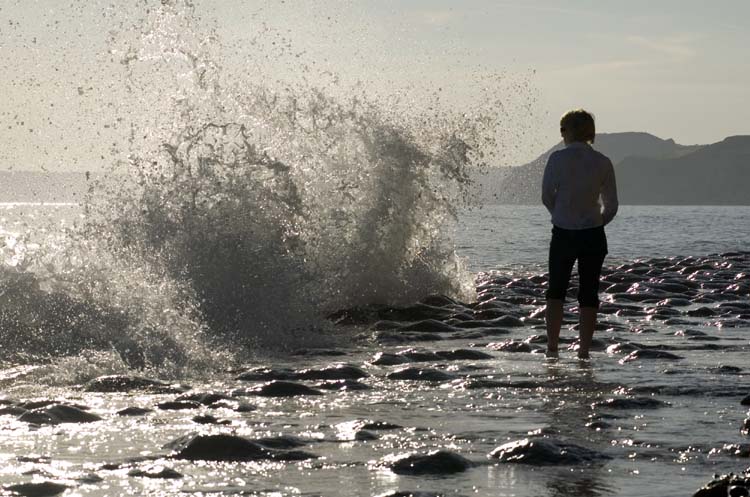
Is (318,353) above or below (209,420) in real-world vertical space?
below

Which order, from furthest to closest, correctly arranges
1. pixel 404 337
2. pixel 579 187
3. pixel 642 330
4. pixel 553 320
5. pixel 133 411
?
1. pixel 642 330
2. pixel 404 337
3. pixel 553 320
4. pixel 579 187
5. pixel 133 411

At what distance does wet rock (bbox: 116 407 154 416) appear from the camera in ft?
23.4

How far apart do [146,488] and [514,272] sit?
65.1 feet

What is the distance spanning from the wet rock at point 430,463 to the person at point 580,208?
445 centimetres

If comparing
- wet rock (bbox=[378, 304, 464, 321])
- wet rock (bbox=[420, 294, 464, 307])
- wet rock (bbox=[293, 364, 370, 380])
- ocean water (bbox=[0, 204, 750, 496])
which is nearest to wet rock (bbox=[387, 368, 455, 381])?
ocean water (bbox=[0, 204, 750, 496])

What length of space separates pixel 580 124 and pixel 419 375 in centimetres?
267

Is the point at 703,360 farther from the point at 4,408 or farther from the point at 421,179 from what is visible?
the point at 421,179

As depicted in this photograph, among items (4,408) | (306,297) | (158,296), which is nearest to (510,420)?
(4,408)

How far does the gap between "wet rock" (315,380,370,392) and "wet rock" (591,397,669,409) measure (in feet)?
5.76

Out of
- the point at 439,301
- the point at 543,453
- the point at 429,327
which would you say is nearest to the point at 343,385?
the point at 543,453

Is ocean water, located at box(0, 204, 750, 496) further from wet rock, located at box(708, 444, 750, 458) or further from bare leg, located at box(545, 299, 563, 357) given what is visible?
bare leg, located at box(545, 299, 563, 357)

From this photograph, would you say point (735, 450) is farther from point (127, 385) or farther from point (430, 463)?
point (127, 385)

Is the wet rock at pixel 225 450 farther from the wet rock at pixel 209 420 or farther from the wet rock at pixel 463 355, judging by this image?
the wet rock at pixel 463 355

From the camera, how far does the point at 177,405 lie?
742 cm
